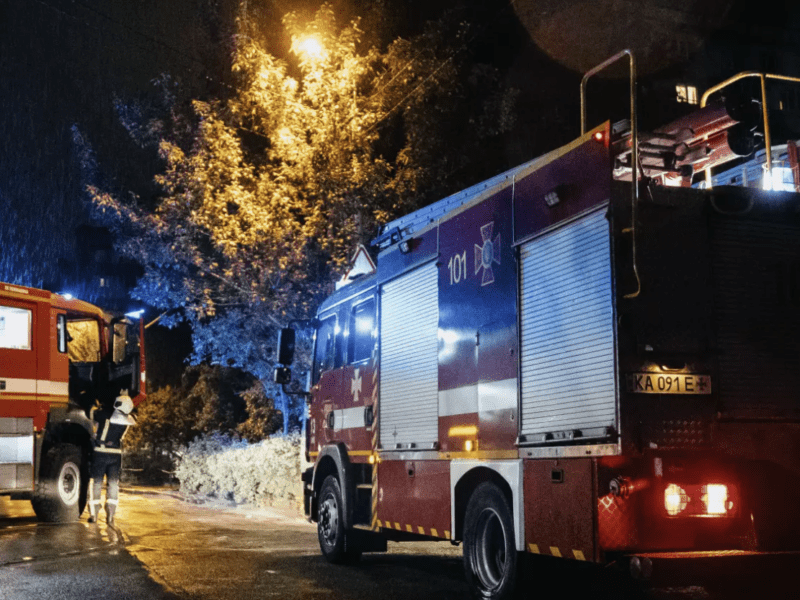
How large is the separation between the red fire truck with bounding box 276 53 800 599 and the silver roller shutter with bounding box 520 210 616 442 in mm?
14

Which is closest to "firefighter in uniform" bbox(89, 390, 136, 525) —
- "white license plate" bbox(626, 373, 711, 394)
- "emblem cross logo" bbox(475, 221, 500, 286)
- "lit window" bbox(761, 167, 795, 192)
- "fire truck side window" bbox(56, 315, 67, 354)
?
"fire truck side window" bbox(56, 315, 67, 354)

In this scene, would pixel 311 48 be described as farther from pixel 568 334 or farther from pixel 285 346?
pixel 568 334

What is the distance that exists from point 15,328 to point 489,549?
8.81 metres

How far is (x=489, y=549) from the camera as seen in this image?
23.5 feet

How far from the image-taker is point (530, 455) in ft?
21.5

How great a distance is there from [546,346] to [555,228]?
2.60 ft

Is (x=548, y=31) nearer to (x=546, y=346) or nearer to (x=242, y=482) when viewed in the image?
(x=242, y=482)

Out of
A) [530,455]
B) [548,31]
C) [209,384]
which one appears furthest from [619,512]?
[209,384]

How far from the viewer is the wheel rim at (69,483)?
556 inches

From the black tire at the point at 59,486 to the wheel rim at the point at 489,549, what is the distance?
8584mm

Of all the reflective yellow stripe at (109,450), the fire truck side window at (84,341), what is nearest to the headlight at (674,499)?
the reflective yellow stripe at (109,450)

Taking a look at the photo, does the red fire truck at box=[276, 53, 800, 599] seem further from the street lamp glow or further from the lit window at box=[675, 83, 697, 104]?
the lit window at box=[675, 83, 697, 104]

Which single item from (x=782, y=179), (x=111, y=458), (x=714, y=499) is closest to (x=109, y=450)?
(x=111, y=458)

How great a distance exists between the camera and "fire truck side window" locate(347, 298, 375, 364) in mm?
10086
